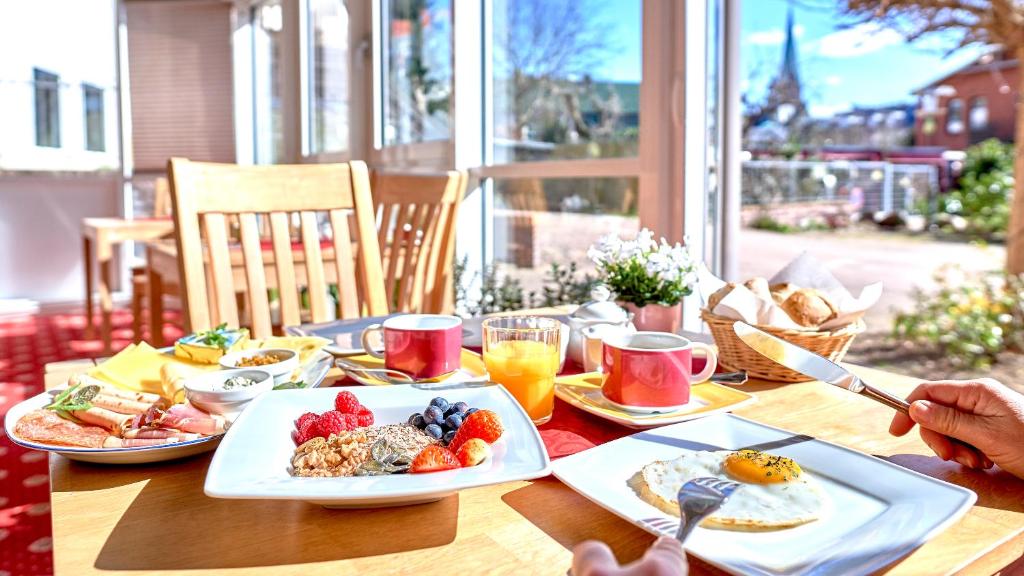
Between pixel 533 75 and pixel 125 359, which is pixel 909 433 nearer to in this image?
pixel 125 359

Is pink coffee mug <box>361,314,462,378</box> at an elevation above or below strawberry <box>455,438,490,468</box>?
above

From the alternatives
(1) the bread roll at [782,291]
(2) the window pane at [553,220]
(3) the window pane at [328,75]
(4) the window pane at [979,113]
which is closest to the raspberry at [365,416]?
(1) the bread roll at [782,291]

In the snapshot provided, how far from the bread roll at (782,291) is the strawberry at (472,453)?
2.09 feet

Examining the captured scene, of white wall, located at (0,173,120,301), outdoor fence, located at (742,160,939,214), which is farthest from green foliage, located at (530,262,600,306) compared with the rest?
white wall, located at (0,173,120,301)

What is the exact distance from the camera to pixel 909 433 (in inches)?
33.0

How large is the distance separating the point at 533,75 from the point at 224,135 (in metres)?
3.62

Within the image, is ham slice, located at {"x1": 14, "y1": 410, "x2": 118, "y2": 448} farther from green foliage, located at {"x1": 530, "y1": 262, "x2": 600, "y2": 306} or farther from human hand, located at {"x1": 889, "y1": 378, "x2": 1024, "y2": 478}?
green foliage, located at {"x1": 530, "y1": 262, "x2": 600, "y2": 306}

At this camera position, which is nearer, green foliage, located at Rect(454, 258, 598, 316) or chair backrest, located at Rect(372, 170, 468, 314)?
chair backrest, located at Rect(372, 170, 468, 314)

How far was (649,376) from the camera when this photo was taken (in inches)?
33.5

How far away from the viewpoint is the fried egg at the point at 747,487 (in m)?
0.57

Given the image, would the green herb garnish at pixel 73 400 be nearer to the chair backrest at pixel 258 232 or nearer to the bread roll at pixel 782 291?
the chair backrest at pixel 258 232

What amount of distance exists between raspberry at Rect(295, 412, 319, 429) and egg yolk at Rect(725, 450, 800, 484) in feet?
1.23

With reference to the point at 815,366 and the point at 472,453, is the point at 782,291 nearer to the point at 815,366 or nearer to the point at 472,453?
the point at 815,366

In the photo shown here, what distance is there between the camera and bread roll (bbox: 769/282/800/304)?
44.3 inches
